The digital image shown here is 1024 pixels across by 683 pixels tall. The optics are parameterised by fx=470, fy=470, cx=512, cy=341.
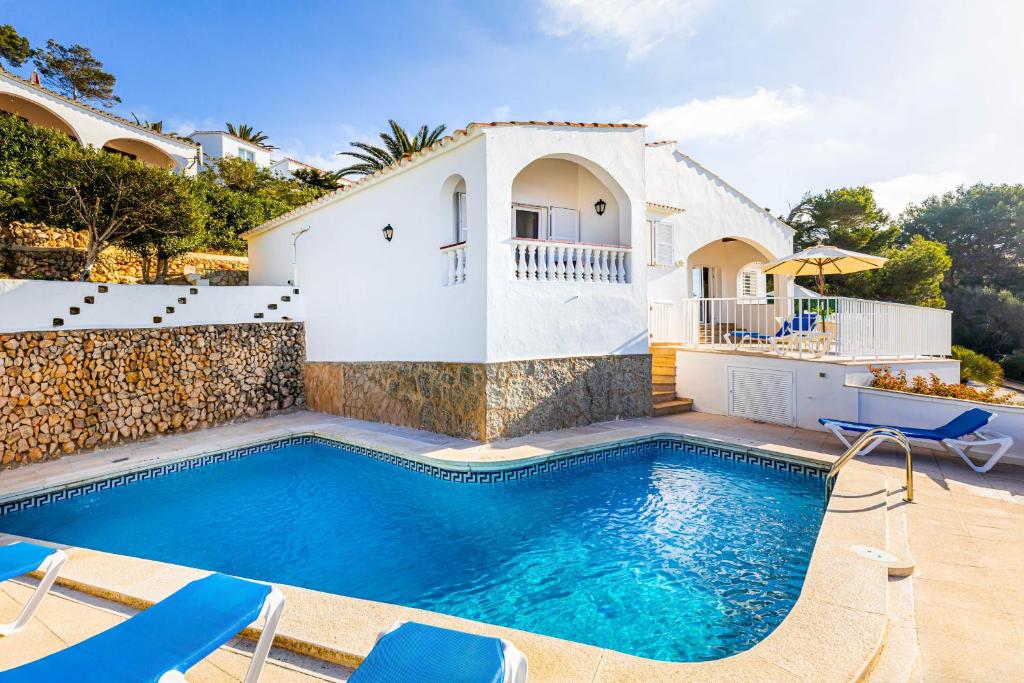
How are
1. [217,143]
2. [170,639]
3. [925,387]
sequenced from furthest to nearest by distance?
[217,143]
[925,387]
[170,639]

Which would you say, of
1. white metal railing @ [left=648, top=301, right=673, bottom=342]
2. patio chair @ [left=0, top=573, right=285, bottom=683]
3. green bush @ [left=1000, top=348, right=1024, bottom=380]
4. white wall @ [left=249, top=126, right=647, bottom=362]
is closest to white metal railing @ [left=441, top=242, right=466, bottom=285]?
white wall @ [left=249, top=126, right=647, bottom=362]

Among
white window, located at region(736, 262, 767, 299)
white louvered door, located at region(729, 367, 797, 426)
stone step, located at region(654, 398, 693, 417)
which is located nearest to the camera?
white louvered door, located at region(729, 367, 797, 426)

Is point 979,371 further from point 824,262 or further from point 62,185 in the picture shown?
point 62,185

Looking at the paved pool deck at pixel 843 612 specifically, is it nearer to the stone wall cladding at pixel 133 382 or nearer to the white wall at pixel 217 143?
the stone wall cladding at pixel 133 382

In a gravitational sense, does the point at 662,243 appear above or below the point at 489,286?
above

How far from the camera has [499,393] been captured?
9695 millimetres

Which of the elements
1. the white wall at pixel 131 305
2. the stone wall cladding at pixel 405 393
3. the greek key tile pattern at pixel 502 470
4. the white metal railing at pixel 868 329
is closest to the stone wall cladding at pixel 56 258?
the white wall at pixel 131 305

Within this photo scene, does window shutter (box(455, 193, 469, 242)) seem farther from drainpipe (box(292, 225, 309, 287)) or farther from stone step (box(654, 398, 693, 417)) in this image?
stone step (box(654, 398, 693, 417))

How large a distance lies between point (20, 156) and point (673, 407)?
20.3m

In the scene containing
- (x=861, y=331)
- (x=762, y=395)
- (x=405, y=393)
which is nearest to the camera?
(x=861, y=331)

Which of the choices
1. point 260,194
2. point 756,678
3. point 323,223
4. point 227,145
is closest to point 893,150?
point 323,223

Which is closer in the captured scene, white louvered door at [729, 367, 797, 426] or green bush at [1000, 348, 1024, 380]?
white louvered door at [729, 367, 797, 426]

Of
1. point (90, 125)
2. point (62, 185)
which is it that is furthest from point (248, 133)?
point (62, 185)

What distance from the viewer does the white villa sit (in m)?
9.69
